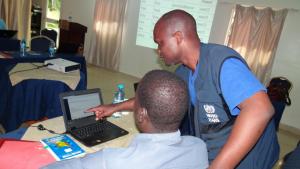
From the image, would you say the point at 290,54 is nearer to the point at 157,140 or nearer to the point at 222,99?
the point at 222,99

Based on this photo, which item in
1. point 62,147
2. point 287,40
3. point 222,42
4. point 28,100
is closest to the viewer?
point 62,147

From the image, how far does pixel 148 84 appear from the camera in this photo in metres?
0.90

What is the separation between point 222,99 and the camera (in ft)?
3.76

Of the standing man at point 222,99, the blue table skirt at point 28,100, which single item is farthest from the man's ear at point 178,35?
the blue table skirt at point 28,100

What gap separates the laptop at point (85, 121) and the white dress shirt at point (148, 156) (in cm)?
53

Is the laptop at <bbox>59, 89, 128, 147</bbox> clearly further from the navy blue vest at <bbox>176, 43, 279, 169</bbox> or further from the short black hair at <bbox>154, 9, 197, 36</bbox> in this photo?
the short black hair at <bbox>154, 9, 197, 36</bbox>

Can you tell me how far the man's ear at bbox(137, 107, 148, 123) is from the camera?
3.01 feet

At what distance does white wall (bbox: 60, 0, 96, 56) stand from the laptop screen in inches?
214

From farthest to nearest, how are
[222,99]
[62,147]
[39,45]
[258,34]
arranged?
[258,34]
[39,45]
[62,147]
[222,99]

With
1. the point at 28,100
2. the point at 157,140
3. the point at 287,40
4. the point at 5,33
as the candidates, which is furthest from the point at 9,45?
the point at 287,40

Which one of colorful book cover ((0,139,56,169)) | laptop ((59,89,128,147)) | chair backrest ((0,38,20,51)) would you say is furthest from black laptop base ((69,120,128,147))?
chair backrest ((0,38,20,51))

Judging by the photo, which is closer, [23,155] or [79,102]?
[23,155]

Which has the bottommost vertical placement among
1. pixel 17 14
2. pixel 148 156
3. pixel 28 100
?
pixel 28 100

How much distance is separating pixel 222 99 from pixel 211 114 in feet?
0.32
